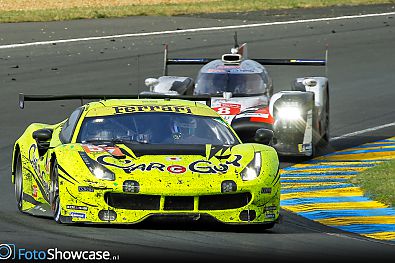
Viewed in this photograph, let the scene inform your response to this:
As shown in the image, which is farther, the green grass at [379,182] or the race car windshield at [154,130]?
the green grass at [379,182]

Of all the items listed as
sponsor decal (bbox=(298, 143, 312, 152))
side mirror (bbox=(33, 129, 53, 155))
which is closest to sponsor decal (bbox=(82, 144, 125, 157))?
side mirror (bbox=(33, 129, 53, 155))

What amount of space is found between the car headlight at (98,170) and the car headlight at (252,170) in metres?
1.18

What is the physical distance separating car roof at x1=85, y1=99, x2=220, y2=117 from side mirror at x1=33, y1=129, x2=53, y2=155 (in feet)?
1.43

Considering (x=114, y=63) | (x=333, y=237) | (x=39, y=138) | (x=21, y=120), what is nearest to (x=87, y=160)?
(x=39, y=138)

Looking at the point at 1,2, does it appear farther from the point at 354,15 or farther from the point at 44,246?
the point at 44,246

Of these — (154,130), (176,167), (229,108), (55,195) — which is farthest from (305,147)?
(55,195)

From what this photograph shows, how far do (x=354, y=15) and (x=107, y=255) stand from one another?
32539 mm

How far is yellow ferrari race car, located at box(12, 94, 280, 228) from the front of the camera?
1180 cm

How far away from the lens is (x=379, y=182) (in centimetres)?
1614

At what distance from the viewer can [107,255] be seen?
10141 millimetres

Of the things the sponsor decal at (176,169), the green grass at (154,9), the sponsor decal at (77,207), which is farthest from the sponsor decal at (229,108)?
the green grass at (154,9)

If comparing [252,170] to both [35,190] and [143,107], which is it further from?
[35,190]

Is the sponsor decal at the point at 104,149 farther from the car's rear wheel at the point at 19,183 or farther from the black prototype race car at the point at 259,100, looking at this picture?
the black prototype race car at the point at 259,100

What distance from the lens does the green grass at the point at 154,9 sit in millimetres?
38344
